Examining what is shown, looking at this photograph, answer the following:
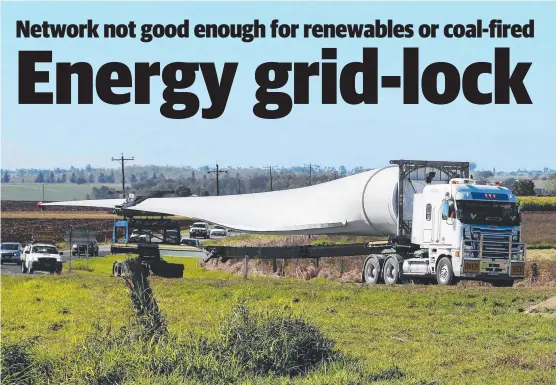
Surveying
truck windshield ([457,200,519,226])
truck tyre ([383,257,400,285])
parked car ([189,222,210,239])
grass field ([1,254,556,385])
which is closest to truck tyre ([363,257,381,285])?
truck tyre ([383,257,400,285])

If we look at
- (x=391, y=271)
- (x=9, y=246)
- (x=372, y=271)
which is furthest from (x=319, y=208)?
(x=9, y=246)

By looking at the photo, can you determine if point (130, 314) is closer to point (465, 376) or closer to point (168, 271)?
point (465, 376)

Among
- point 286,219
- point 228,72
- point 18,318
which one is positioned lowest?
point 18,318

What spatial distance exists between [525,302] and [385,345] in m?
7.44

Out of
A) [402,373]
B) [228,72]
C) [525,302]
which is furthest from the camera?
[525,302]

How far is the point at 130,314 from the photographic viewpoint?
46.3ft

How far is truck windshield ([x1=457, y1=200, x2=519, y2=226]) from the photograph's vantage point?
94.3ft

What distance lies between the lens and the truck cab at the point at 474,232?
94.3ft

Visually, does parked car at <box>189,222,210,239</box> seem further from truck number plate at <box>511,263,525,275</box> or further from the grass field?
truck number plate at <box>511,263,525,275</box>

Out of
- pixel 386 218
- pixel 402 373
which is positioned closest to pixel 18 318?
pixel 402 373

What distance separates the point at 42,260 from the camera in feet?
149

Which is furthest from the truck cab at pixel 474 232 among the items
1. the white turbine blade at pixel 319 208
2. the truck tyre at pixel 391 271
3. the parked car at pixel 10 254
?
the parked car at pixel 10 254

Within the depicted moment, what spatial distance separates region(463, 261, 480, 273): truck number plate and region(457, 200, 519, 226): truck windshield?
122 centimetres

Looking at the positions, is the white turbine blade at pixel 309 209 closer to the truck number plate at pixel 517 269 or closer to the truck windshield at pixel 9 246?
the truck number plate at pixel 517 269
